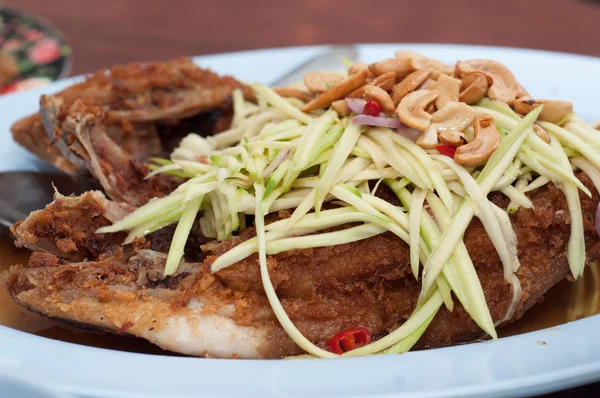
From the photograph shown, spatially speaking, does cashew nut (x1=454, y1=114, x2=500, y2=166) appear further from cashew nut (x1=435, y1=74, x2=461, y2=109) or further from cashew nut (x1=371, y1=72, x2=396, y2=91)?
cashew nut (x1=371, y1=72, x2=396, y2=91)

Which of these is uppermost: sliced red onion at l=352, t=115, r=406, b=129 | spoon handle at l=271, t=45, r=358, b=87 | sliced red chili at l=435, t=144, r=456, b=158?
sliced red onion at l=352, t=115, r=406, b=129

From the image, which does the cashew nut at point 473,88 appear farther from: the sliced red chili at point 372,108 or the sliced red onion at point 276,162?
the sliced red onion at point 276,162

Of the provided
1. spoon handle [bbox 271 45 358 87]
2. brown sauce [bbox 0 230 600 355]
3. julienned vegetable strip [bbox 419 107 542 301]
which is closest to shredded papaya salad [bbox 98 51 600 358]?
julienned vegetable strip [bbox 419 107 542 301]

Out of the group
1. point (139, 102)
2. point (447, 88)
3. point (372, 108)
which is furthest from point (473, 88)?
point (139, 102)

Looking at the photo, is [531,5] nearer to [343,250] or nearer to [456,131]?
[456,131]

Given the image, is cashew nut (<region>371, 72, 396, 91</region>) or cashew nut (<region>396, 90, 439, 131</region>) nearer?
cashew nut (<region>396, 90, 439, 131</region>)

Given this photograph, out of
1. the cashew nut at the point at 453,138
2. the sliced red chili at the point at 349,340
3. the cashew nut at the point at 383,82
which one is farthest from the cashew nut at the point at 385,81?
the sliced red chili at the point at 349,340
